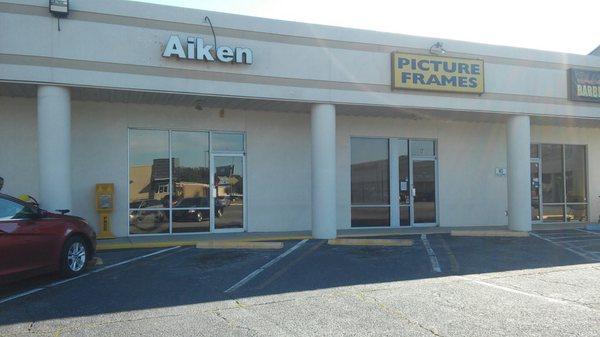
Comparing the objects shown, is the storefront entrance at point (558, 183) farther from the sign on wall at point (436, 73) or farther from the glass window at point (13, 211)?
the glass window at point (13, 211)

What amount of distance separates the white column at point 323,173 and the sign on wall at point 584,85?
300 inches

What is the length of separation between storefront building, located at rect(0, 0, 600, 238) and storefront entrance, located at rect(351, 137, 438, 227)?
42 mm

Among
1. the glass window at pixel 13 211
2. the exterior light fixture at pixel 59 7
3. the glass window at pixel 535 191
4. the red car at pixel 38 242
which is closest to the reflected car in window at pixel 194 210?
the red car at pixel 38 242

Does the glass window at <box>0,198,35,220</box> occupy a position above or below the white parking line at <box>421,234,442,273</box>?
above

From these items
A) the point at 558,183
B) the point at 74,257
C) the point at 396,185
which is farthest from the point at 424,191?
the point at 74,257

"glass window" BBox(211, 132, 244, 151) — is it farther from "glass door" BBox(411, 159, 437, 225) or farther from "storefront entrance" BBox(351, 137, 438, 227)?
"glass door" BBox(411, 159, 437, 225)

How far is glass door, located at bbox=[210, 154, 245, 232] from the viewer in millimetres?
14188

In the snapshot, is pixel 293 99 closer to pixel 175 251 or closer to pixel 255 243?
pixel 255 243

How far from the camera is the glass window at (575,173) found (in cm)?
1819

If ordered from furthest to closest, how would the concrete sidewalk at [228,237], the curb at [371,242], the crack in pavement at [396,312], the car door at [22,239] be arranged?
the curb at [371,242] < the concrete sidewalk at [228,237] < the car door at [22,239] < the crack in pavement at [396,312]

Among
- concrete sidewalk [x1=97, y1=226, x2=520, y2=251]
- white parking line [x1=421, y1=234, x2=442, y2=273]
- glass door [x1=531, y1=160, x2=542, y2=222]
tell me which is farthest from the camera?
glass door [x1=531, y1=160, x2=542, y2=222]

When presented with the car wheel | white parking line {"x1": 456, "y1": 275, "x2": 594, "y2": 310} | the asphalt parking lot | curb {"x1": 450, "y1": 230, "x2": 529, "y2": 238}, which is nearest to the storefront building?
curb {"x1": 450, "y1": 230, "x2": 529, "y2": 238}

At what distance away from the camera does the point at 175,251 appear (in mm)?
11086

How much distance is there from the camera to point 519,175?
14.7m
